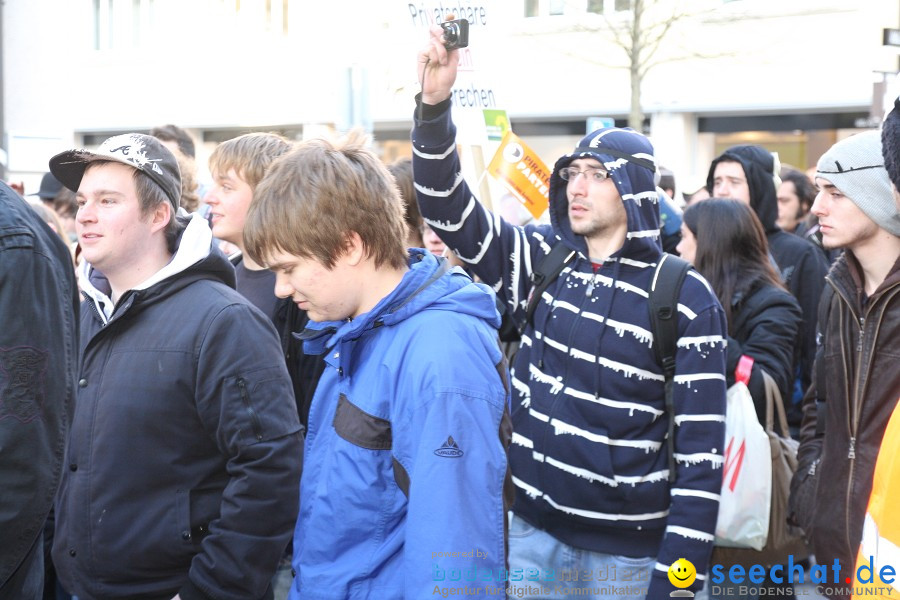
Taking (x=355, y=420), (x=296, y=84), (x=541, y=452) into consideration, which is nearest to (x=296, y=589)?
(x=355, y=420)

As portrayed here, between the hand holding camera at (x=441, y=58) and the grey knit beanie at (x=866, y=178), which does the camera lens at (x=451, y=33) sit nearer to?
the hand holding camera at (x=441, y=58)

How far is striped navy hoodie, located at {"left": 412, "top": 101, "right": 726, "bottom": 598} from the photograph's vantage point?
10.8 ft

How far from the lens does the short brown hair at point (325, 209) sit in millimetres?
2385

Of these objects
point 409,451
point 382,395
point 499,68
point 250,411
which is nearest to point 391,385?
point 382,395

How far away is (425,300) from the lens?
2322 millimetres

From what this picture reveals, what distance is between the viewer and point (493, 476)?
7.19 feet

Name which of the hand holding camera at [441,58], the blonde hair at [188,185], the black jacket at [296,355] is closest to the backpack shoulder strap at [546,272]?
the hand holding camera at [441,58]

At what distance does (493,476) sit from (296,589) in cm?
60

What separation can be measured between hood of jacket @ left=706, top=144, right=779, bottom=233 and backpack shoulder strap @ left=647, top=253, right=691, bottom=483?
118 inches

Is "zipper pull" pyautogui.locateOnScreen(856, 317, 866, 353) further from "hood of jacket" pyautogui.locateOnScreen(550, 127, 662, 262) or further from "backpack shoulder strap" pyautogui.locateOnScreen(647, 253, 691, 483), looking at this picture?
"hood of jacket" pyautogui.locateOnScreen(550, 127, 662, 262)

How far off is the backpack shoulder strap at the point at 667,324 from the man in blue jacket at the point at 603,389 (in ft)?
0.07

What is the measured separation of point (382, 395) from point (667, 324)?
1378mm

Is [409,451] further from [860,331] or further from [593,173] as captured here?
[860,331]

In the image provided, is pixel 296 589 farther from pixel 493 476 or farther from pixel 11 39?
pixel 11 39
